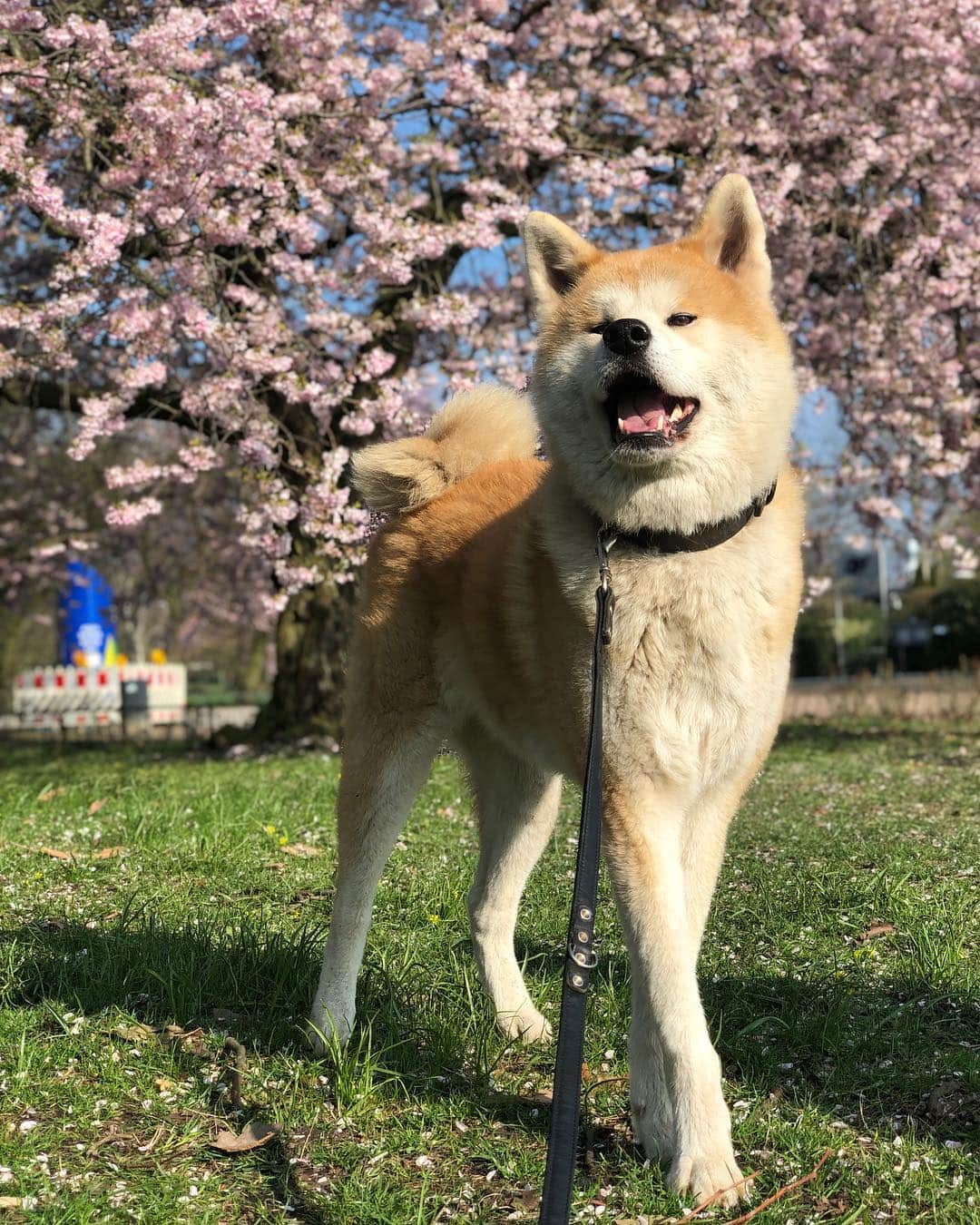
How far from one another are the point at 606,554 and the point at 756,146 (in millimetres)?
8947

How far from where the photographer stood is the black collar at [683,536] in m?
2.88

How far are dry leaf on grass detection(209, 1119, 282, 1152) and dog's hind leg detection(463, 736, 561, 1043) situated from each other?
0.87m

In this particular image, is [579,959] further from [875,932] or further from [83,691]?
[83,691]

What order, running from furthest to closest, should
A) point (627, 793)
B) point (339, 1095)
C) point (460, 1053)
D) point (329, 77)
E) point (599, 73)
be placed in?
point (599, 73)
point (329, 77)
point (460, 1053)
point (339, 1095)
point (627, 793)

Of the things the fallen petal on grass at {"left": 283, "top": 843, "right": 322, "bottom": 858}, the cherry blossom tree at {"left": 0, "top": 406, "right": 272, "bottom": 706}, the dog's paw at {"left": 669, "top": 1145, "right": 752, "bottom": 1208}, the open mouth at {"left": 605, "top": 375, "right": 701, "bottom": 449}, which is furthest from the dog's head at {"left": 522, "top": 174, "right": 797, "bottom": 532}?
the cherry blossom tree at {"left": 0, "top": 406, "right": 272, "bottom": 706}

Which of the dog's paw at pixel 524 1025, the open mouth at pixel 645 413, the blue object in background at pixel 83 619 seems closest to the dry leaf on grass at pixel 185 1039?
the dog's paw at pixel 524 1025

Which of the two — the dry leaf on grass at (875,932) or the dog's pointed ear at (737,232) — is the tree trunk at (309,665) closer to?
the dry leaf on grass at (875,932)

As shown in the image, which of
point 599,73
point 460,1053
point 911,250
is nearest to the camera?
point 460,1053

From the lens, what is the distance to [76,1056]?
3244mm

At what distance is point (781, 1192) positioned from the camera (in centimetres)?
254

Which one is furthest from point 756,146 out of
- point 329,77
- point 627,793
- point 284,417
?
point 627,793

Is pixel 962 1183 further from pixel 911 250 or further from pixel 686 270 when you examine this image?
pixel 911 250

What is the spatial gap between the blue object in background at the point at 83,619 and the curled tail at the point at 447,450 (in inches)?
754

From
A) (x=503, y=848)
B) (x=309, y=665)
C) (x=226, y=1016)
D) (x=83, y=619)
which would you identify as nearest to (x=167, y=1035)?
(x=226, y=1016)
